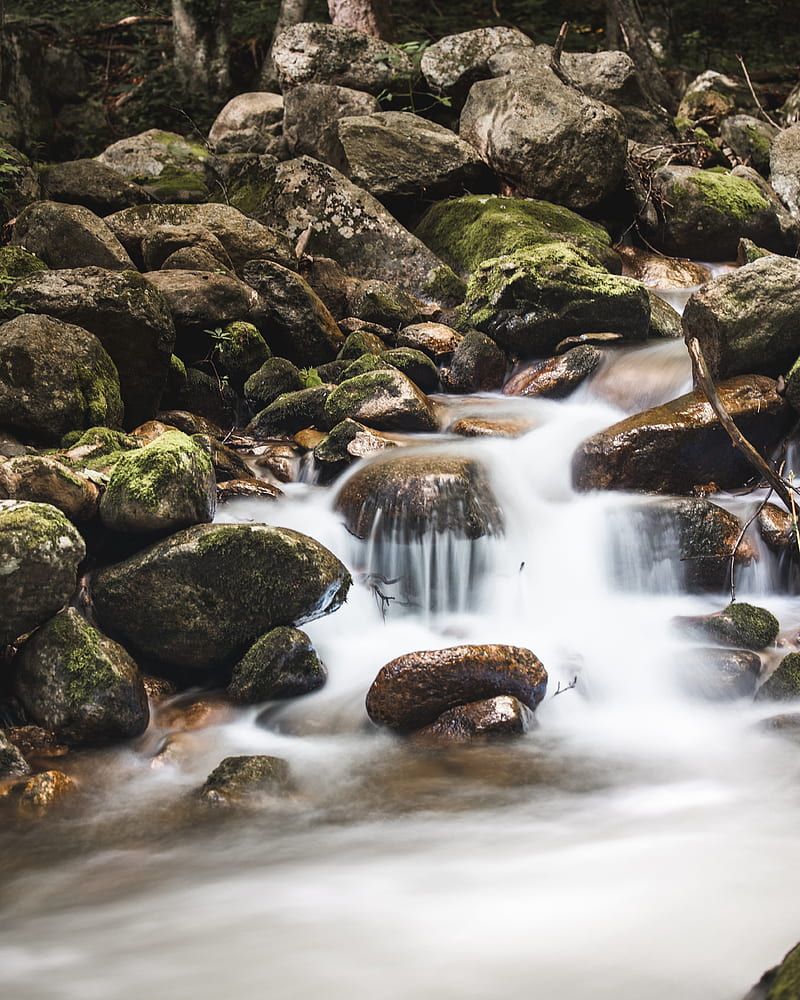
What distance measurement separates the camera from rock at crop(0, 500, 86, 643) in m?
3.69

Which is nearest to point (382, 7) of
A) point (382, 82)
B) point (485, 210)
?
point (382, 82)

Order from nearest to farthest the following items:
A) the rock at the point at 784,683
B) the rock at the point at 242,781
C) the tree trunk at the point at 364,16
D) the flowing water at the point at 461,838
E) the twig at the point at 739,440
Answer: the flowing water at the point at 461,838 → the rock at the point at 242,781 → the rock at the point at 784,683 → the twig at the point at 739,440 → the tree trunk at the point at 364,16

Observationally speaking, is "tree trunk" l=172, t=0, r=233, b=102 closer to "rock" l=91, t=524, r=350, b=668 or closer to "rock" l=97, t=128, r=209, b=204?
"rock" l=97, t=128, r=209, b=204

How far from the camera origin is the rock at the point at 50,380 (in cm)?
542

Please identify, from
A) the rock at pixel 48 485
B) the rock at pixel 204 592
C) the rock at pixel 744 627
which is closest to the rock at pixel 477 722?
the rock at pixel 204 592

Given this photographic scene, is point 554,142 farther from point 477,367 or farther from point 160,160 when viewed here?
point 160,160

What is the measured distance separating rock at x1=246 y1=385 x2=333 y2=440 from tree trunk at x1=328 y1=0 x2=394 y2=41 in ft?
35.0

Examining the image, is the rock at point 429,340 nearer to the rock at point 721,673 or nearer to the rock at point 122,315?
the rock at point 122,315

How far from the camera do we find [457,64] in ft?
43.0

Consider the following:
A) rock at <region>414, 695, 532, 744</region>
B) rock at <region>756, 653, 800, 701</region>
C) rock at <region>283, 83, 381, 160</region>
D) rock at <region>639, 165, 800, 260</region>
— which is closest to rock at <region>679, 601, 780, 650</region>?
rock at <region>756, 653, 800, 701</region>

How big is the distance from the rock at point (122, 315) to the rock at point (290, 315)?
1.75 meters

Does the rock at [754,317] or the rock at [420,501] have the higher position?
the rock at [754,317]

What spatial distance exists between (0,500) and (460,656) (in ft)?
8.13

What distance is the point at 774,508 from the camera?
18.2 feet
